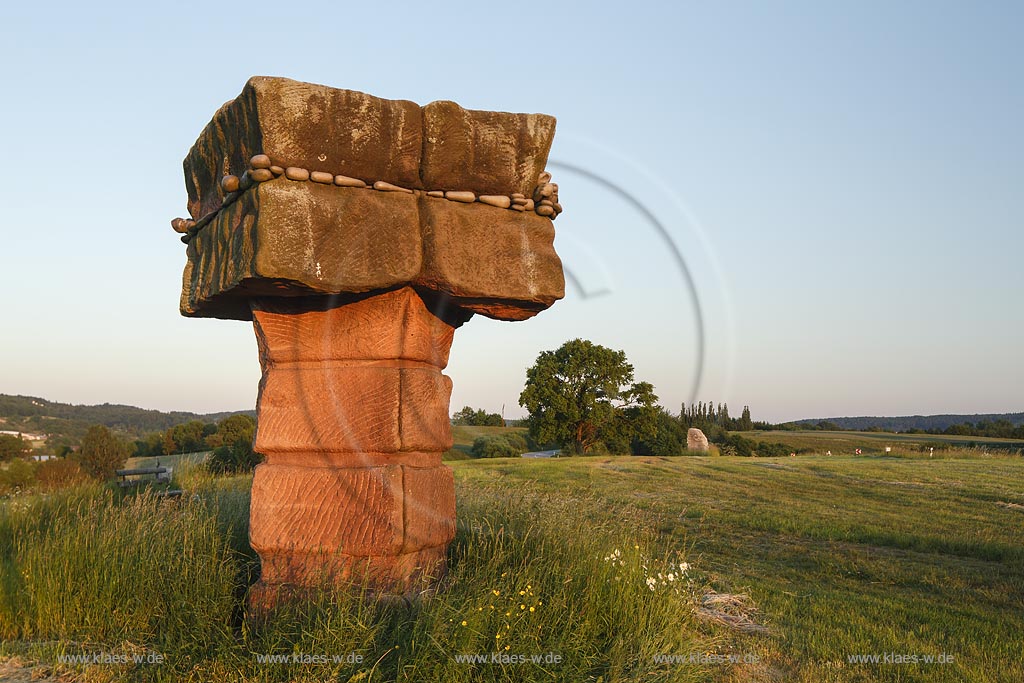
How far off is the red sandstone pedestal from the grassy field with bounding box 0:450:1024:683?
36 cm

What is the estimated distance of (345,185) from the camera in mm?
4414

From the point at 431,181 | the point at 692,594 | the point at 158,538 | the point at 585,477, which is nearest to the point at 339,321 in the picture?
the point at 431,181

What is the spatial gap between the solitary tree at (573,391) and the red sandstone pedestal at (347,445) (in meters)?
30.1

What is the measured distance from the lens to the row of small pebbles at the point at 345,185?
4219 millimetres

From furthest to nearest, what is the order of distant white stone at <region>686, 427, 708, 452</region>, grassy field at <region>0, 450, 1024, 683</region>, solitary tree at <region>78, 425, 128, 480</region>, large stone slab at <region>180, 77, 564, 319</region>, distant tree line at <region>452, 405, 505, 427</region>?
distant tree line at <region>452, 405, 505, 427</region>, distant white stone at <region>686, 427, 708, 452</region>, solitary tree at <region>78, 425, 128, 480</region>, large stone slab at <region>180, 77, 564, 319</region>, grassy field at <region>0, 450, 1024, 683</region>

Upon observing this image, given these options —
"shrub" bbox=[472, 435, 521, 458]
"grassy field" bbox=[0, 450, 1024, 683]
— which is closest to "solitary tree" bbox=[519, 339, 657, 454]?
"shrub" bbox=[472, 435, 521, 458]

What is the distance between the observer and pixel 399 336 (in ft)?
15.6

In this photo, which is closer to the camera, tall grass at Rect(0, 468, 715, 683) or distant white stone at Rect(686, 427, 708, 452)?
tall grass at Rect(0, 468, 715, 683)

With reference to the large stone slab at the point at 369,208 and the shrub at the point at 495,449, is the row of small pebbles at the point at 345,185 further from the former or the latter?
the shrub at the point at 495,449

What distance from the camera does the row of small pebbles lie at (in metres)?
4.22

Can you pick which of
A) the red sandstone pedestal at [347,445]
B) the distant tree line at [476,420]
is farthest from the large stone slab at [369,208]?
the distant tree line at [476,420]

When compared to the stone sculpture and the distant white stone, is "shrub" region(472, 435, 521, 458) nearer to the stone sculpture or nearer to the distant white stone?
the distant white stone

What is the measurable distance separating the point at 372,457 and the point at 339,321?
0.97m

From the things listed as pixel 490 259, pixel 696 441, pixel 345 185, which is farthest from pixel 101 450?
pixel 696 441
